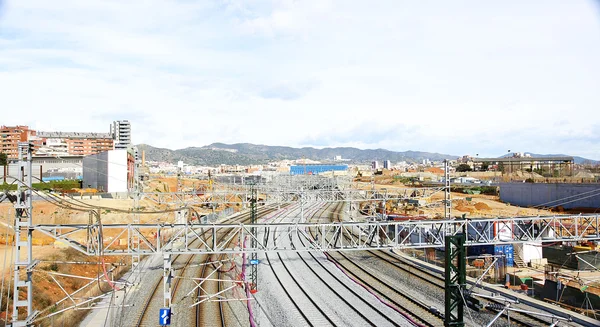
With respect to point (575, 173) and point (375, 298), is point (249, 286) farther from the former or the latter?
point (575, 173)

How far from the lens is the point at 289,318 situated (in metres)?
15.3

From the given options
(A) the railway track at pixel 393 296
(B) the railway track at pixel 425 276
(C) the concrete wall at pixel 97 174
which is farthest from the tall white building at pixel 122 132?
(A) the railway track at pixel 393 296

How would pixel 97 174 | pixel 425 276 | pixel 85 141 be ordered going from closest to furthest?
pixel 425 276, pixel 97 174, pixel 85 141

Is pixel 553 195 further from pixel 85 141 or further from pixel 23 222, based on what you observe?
pixel 85 141

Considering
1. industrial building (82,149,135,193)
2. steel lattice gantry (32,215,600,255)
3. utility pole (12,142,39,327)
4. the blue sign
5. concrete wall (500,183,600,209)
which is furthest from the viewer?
industrial building (82,149,135,193)

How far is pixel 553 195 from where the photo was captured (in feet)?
144

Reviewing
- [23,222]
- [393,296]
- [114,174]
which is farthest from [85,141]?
[23,222]

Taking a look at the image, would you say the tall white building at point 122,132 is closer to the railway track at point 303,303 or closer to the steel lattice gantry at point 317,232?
the steel lattice gantry at point 317,232

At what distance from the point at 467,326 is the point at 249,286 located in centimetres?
888

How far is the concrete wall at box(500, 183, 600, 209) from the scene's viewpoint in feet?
131

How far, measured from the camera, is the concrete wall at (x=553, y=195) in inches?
1569

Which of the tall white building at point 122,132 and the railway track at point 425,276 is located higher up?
the tall white building at point 122,132

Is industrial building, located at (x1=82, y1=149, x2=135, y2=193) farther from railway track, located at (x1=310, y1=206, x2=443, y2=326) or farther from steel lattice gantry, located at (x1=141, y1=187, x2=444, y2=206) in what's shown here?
railway track, located at (x1=310, y1=206, x2=443, y2=326)

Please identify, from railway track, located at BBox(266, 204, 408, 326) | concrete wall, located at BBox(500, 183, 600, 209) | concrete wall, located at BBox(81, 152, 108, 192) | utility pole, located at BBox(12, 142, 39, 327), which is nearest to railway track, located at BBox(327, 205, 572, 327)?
railway track, located at BBox(266, 204, 408, 326)
